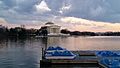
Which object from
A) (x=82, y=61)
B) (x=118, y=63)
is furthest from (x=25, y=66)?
(x=118, y=63)

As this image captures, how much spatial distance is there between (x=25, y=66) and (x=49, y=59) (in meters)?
4.04

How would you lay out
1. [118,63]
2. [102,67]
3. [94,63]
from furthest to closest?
[94,63] → [102,67] → [118,63]

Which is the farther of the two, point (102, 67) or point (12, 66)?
point (12, 66)

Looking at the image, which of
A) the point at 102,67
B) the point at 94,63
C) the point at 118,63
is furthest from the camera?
the point at 94,63

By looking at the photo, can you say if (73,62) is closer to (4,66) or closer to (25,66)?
(25,66)

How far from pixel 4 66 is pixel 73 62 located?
33.3 ft

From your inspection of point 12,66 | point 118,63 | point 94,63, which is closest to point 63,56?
point 94,63

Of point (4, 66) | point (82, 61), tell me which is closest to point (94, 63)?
point (82, 61)

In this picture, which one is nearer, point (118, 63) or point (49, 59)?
point (118, 63)

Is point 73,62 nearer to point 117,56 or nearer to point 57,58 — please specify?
point 57,58

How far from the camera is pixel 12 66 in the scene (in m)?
48.7

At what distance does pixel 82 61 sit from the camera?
46.4 m

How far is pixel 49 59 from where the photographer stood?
46.8 m

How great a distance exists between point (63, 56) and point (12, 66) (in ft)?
25.2
